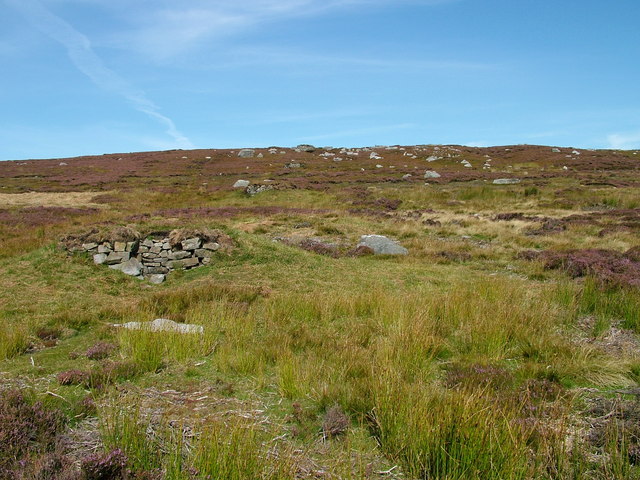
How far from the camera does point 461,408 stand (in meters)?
3.85

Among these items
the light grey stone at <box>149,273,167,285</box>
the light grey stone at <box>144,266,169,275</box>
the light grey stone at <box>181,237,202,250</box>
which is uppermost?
the light grey stone at <box>181,237,202,250</box>

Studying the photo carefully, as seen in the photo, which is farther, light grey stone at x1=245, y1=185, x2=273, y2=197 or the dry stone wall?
light grey stone at x1=245, y1=185, x2=273, y2=197

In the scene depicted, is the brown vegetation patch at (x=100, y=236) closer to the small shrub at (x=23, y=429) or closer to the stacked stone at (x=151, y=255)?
the stacked stone at (x=151, y=255)

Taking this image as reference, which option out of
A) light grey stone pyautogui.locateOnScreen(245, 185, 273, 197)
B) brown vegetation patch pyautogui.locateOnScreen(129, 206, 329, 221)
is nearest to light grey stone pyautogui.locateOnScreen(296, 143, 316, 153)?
light grey stone pyautogui.locateOnScreen(245, 185, 273, 197)

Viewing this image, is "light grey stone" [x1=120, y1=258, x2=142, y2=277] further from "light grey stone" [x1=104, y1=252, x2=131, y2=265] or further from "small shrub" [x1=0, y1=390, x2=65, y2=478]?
"small shrub" [x1=0, y1=390, x2=65, y2=478]

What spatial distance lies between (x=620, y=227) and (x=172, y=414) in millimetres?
21796

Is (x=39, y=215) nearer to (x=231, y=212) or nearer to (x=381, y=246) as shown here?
(x=231, y=212)

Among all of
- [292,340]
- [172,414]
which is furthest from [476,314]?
[172,414]

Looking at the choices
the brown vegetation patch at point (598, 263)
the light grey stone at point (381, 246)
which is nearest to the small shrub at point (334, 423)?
the brown vegetation patch at point (598, 263)

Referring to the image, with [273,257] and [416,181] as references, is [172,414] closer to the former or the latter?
[273,257]

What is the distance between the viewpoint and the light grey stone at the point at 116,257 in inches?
528

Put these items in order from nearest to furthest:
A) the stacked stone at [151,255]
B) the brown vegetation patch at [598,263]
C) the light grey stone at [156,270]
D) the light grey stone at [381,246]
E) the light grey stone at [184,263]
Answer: the brown vegetation patch at [598,263], the stacked stone at [151,255], the light grey stone at [156,270], the light grey stone at [184,263], the light grey stone at [381,246]

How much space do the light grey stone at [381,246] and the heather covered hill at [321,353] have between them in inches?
3.7

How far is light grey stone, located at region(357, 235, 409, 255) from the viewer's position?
1641cm
